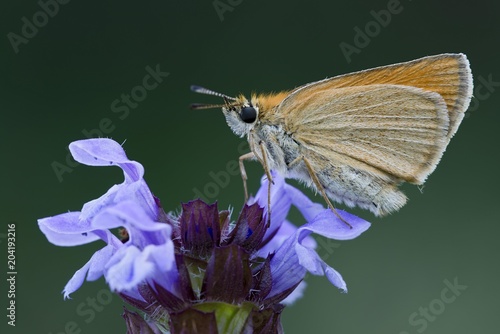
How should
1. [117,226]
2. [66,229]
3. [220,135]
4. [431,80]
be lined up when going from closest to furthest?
1. [117,226]
2. [66,229]
3. [431,80]
4. [220,135]

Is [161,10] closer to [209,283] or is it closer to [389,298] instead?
[389,298]

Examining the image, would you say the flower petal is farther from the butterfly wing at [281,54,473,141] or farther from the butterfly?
the butterfly wing at [281,54,473,141]

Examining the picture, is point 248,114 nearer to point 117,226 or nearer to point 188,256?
point 188,256

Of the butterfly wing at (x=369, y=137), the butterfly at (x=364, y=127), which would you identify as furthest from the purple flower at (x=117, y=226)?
the butterfly wing at (x=369, y=137)

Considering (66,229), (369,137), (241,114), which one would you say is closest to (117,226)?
(66,229)

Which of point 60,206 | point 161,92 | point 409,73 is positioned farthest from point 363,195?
point 161,92

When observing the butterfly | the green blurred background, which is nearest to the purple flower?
the butterfly

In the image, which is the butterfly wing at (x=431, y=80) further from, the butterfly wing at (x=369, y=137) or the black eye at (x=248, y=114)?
the black eye at (x=248, y=114)
